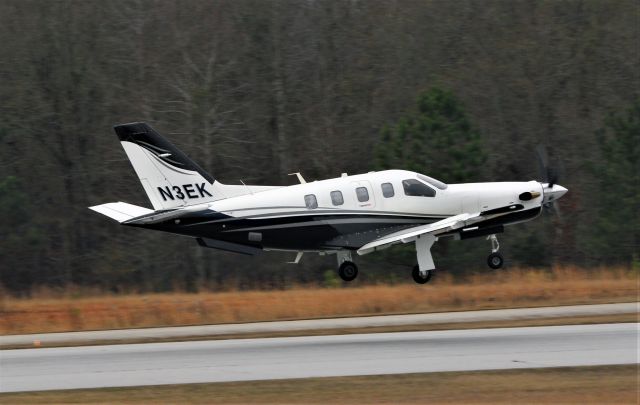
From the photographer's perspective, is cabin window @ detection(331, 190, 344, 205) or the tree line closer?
cabin window @ detection(331, 190, 344, 205)

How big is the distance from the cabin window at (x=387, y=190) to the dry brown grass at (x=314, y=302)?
14.7ft

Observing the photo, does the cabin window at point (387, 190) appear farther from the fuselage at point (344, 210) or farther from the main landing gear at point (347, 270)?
the main landing gear at point (347, 270)

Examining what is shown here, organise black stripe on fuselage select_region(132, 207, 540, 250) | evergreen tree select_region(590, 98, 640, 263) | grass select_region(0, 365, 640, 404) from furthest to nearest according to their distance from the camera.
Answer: evergreen tree select_region(590, 98, 640, 263) < black stripe on fuselage select_region(132, 207, 540, 250) < grass select_region(0, 365, 640, 404)

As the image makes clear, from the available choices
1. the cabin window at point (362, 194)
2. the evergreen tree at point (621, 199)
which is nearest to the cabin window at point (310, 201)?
the cabin window at point (362, 194)

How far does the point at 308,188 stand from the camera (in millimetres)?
26156

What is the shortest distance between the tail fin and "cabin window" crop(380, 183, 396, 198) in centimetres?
448

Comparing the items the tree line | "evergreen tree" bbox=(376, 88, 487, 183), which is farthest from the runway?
the tree line

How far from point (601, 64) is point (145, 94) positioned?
22.1m

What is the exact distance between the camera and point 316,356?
2058cm

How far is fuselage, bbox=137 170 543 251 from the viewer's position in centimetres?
2575

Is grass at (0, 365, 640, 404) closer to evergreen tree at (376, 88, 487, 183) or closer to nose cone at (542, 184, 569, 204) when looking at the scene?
nose cone at (542, 184, 569, 204)

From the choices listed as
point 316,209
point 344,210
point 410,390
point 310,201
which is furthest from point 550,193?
point 410,390

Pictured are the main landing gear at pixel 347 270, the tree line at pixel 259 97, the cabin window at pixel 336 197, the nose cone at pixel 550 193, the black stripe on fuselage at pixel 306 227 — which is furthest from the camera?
the tree line at pixel 259 97

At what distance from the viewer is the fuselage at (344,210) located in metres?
25.8
